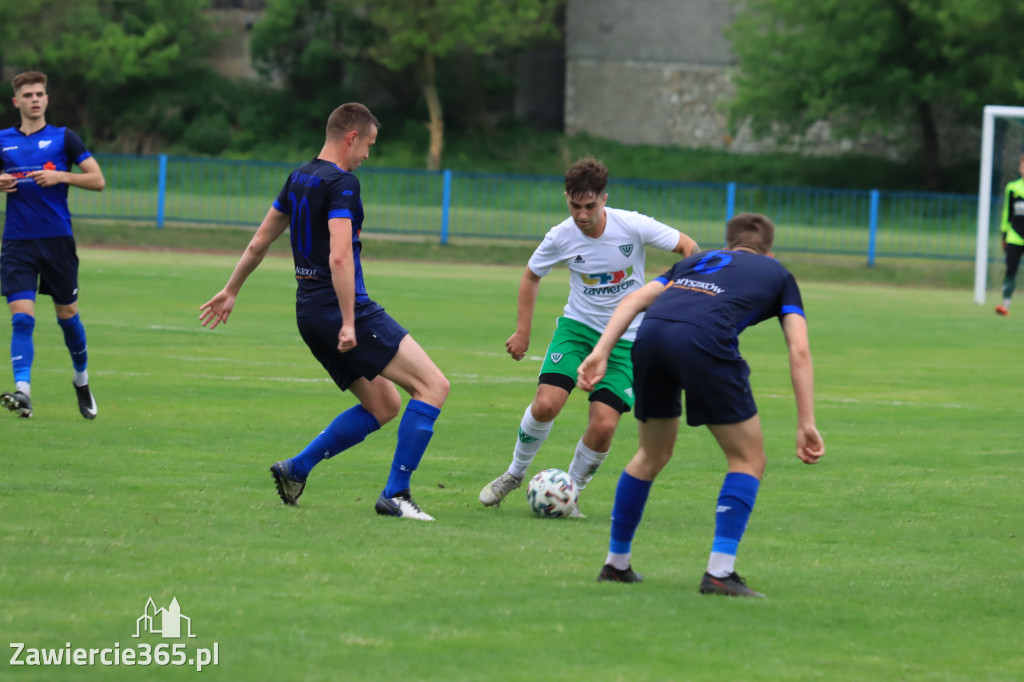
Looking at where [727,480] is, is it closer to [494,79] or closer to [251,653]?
[251,653]

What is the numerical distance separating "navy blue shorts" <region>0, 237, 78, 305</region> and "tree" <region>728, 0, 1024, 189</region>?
114 ft

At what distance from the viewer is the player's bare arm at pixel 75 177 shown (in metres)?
9.85

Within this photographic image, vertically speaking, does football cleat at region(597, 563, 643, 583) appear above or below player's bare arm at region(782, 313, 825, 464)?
below

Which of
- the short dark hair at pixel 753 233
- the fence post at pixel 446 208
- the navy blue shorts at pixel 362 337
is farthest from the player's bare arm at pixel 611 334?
the fence post at pixel 446 208

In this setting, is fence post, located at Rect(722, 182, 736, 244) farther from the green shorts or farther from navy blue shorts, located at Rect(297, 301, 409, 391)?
navy blue shorts, located at Rect(297, 301, 409, 391)

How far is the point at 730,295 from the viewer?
5.71 meters

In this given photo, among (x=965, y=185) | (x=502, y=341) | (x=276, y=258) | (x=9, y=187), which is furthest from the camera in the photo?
(x=965, y=185)

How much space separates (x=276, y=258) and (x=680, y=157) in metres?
21.9

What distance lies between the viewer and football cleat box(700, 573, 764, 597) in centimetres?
563

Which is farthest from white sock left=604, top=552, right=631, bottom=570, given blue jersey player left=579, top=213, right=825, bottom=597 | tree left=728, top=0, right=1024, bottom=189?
tree left=728, top=0, right=1024, bottom=189

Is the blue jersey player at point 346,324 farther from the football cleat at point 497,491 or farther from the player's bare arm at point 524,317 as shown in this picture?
the player's bare arm at point 524,317

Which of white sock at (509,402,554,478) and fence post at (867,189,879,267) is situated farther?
fence post at (867,189,879,267)

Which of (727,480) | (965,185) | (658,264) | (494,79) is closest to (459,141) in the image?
(494,79)

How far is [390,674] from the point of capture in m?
4.46
